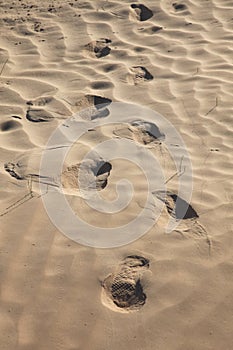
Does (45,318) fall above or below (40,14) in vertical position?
below

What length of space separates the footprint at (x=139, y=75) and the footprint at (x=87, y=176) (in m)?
1.32

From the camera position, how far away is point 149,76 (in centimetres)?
421

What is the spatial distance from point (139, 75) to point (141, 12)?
1.47 meters

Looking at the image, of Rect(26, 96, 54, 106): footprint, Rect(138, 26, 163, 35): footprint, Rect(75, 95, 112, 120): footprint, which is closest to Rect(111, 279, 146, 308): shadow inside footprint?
Rect(75, 95, 112, 120): footprint

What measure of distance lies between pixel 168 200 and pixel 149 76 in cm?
178

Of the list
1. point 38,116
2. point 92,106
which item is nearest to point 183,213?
point 92,106

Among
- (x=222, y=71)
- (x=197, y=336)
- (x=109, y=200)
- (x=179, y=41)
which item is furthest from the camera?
(x=179, y=41)

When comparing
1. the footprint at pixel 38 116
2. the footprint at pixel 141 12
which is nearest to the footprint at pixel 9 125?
the footprint at pixel 38 116

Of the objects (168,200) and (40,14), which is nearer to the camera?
(168,200)

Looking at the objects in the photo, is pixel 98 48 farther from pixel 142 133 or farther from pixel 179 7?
pixel 142 133

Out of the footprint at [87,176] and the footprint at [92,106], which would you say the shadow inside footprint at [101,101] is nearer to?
the footprint at [92,106]

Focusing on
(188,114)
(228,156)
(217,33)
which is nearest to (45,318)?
Answer: (228,156)

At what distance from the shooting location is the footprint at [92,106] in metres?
3.65

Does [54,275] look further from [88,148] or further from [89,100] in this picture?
[89,100]
